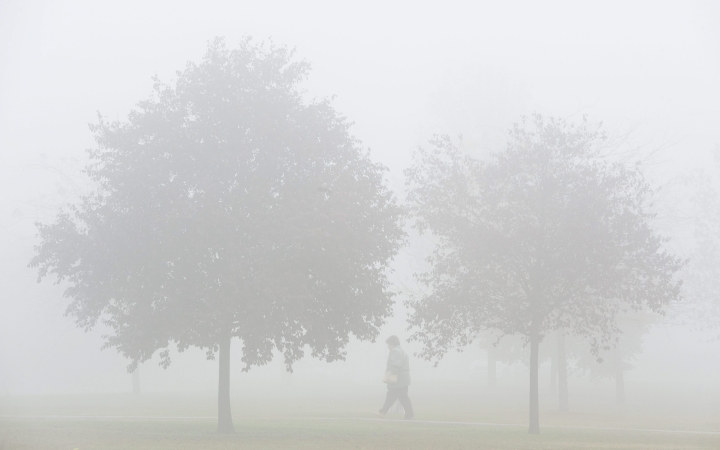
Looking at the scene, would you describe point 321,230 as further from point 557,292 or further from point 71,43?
point 71,43

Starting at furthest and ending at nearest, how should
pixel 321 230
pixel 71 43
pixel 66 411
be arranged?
pixel 71 43, pixel 66 411, pixel 321 230

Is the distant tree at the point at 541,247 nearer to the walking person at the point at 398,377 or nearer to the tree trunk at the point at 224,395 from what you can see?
the walking person at the point at 398,377

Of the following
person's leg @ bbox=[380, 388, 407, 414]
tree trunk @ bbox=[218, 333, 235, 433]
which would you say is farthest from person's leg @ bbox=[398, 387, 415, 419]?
tree trunk @ bbox=[218, 333, 235, 433]

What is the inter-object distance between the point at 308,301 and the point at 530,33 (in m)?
120

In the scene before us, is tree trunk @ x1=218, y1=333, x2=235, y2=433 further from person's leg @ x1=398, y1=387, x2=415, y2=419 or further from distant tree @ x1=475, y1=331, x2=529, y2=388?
distant tree @ x1=475, y1=331, x2=529, y2=388

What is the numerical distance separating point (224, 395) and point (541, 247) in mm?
7483

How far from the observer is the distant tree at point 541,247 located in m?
15.3

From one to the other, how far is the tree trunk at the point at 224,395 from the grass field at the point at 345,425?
1.23 ft

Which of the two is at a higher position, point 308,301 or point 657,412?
point 308,301

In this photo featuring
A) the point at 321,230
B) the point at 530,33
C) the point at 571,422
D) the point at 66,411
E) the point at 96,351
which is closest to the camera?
the point at 321,230

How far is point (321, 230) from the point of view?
14.5 m

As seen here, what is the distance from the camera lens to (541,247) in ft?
51.1

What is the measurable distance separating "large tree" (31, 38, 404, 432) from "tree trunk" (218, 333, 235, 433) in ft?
0.10

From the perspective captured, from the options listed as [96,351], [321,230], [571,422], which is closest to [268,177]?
[321,230]
